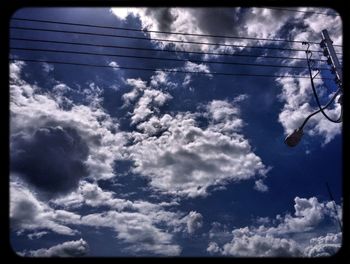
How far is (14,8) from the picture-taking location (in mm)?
2904

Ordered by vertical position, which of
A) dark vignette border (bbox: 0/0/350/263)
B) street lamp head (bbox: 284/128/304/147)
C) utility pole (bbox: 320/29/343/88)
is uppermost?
utility pole (bbox: 320/29/343/88)

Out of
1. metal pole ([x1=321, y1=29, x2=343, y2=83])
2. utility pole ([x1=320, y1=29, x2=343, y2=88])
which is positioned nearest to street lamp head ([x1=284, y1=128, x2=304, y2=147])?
utility pole ([x1=320, y1=29, x2=343, y2=88])

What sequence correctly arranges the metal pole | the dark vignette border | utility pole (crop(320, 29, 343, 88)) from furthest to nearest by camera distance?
1. utility pole (crop(320, 29, 343, 88))
2. the metal pole
3. the dark vignette border

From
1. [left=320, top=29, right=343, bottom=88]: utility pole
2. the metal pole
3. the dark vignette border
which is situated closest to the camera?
the dark vignette border

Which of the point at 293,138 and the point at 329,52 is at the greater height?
the point at 329,52

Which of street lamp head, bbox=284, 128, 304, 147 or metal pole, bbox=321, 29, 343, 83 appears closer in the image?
metal pole, bbox=321, 29, 343, 83

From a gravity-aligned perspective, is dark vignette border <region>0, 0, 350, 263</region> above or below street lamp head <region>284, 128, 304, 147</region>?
below

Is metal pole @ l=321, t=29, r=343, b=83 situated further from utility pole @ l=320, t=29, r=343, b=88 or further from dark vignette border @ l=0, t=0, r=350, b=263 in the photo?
dark vignette border @ l=0, t=0, r=350, b=263
